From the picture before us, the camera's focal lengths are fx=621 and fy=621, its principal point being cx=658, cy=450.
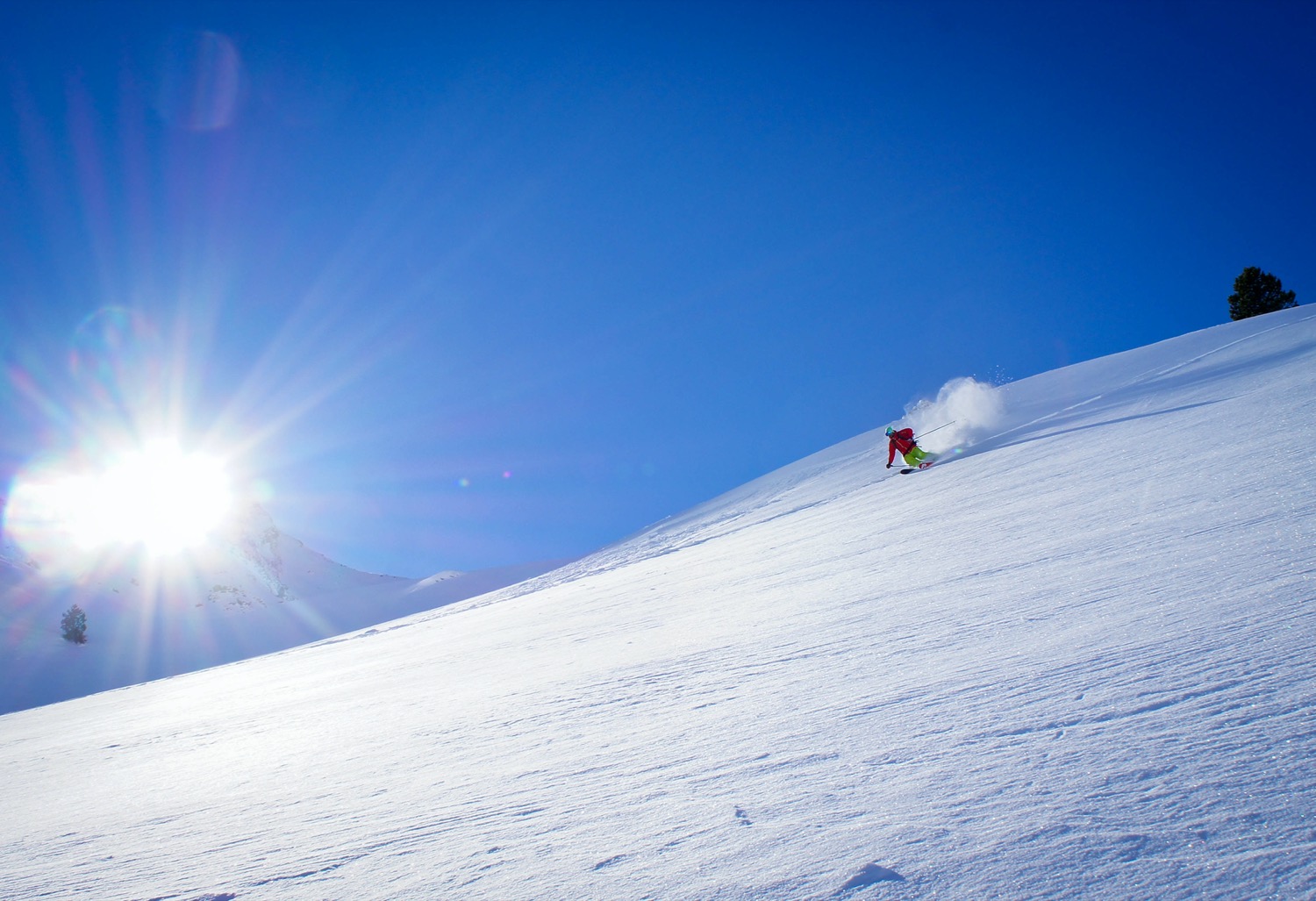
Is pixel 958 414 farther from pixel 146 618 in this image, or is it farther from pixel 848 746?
pixel 146 618

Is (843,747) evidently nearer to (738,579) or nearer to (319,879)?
(319,879)

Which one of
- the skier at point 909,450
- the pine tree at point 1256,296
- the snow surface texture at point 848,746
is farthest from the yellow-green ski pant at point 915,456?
the pine tree at point 1256,296

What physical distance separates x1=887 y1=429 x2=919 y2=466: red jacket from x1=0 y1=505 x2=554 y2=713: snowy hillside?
1197 inches

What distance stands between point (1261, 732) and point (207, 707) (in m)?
9.11

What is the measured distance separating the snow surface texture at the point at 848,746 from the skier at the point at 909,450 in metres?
6.71

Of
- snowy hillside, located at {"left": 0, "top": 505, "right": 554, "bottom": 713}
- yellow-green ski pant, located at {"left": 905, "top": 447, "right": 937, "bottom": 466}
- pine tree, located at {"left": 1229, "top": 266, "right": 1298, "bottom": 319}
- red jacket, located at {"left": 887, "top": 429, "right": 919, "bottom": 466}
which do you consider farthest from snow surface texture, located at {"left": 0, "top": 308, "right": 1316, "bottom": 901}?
pine tree, located at {"left": 1229, "top": 266, "right": 1298, "bottom": 319}

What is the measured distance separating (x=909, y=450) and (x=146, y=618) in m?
55.5

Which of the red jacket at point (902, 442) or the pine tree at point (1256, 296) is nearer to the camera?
the red jacket at point (902, 442)

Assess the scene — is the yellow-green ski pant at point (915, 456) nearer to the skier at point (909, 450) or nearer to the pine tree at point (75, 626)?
the skier at point (909, 450)

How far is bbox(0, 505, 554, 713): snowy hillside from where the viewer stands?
3544 cm

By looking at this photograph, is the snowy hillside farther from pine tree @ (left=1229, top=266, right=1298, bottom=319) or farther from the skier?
pine tree @ (left=1229, top=266, right=1298, bottom=319)

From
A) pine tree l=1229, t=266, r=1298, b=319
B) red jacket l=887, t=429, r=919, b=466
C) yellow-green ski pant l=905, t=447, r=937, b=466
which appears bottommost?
yellow-green ski pant l=905, t=447, r=937, b=466

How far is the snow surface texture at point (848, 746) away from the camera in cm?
141

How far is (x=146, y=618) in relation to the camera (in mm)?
45812
